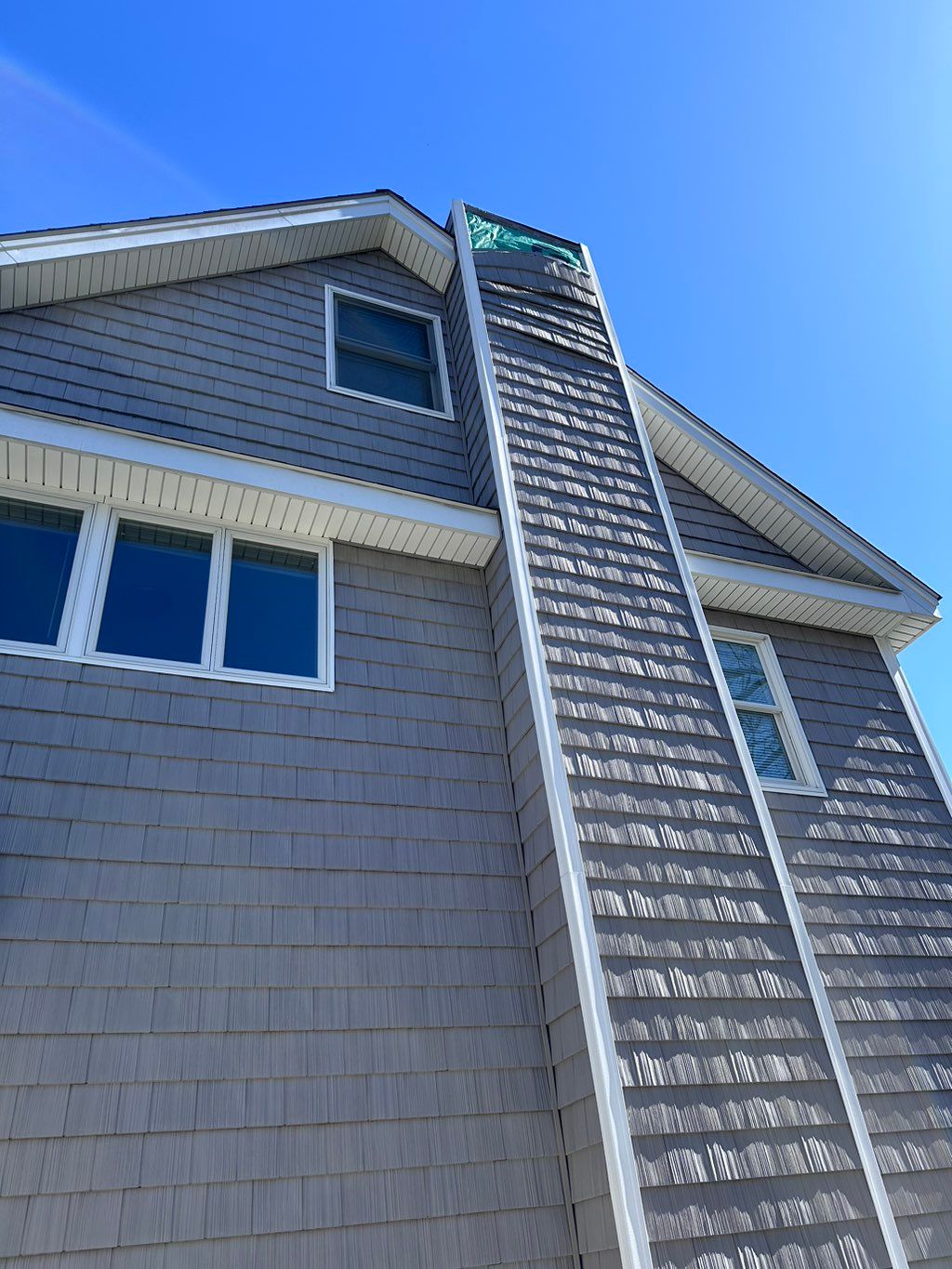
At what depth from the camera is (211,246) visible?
240 inches

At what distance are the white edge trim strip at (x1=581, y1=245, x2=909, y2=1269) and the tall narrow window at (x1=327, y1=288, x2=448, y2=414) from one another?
1534 millimetres

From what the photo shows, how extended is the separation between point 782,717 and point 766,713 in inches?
4.8

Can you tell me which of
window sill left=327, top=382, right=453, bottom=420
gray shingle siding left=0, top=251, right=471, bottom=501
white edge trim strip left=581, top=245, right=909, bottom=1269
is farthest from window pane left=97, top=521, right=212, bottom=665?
white edge trim strip left=581, top=245, right=909, bottom=1269

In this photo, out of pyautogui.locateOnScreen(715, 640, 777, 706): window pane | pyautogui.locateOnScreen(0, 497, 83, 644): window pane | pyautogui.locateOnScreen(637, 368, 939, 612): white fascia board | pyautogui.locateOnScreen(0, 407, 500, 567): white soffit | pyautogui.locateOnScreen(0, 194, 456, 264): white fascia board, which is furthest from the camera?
pyautogui.locateOnScreen(637, 368, 939, 612): white fascia board

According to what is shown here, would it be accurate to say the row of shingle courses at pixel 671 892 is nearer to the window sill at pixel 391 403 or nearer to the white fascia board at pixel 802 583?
the window sill at pixel 391 403

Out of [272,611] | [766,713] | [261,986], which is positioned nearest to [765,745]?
[766,713]

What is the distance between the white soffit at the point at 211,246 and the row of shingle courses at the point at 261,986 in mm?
2747

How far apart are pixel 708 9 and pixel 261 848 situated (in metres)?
8.23

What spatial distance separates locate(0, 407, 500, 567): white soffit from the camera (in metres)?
4.57

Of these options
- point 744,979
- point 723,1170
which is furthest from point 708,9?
point 723,1170

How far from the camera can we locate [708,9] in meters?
7.75

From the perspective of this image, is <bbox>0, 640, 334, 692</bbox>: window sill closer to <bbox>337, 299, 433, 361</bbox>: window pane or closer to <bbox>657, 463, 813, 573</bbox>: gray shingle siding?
<bbox>337, 299, 433, 361</bbox>: window pane

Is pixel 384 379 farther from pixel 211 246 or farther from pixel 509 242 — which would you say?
pixel 509 242

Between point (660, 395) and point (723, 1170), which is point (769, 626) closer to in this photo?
point (660, 395)
